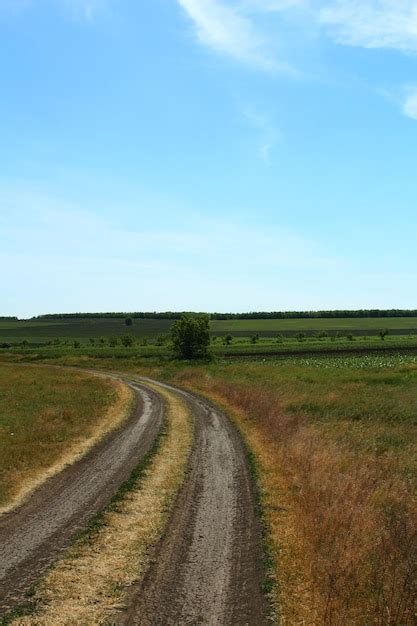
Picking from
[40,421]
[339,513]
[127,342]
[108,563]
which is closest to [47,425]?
[40,421]

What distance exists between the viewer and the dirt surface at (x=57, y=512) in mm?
9023

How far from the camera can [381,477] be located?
1616cm

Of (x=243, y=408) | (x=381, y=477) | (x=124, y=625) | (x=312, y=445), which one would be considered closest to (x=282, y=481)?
(x=381, y=477)

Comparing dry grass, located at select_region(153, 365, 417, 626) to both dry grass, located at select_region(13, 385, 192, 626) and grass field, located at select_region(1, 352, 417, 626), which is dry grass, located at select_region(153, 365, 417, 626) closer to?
grass field, located at select_region(1, 352, 417, 626)

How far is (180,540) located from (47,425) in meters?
14.1

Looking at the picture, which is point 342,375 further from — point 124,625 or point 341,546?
point 124,625

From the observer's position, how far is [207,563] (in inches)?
381

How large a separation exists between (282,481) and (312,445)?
461 cm

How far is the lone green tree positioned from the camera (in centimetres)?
8075

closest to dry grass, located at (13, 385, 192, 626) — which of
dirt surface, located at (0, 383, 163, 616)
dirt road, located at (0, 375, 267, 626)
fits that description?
dirt road, located at (0, 375, 267, 626)

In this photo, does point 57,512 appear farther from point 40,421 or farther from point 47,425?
point 40,421

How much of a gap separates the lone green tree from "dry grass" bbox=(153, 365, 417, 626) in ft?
171

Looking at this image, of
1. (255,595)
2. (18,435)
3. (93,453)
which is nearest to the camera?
(255,595)

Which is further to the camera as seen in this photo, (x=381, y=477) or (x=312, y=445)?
(x=312, y=445)
